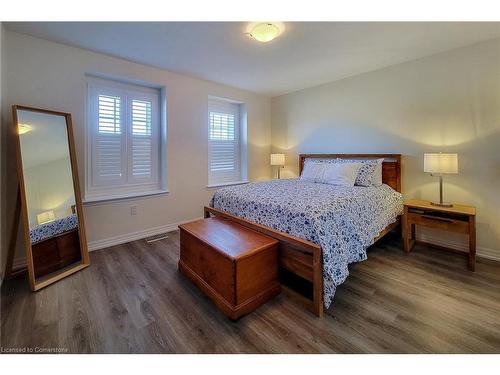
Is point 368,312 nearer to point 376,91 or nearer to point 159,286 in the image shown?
point 159,286

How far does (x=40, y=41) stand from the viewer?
2307mm

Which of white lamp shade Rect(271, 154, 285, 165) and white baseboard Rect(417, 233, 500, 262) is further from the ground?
white lamp shade Rect(271, 154, 285, 165)

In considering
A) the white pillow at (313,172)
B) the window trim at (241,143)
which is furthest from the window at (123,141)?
the white pillow at (313,172)

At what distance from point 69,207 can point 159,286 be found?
1314 millimetres

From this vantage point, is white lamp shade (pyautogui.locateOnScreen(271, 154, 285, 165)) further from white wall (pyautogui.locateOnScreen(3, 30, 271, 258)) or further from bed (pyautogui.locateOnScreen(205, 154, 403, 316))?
bed (pyautogui.locateOnScreen(205, 154, 403, 316))

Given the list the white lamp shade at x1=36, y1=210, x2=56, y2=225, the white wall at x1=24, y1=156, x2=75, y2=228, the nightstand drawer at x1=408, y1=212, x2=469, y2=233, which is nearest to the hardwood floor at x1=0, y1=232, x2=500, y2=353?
the nightstand drawer at x1=408, y1=212, x2=469, y2=233

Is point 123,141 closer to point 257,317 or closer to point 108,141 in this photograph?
point 108,141

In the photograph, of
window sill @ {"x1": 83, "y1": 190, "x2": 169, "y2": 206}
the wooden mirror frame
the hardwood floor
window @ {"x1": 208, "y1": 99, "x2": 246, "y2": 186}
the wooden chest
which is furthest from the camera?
window @ {"x1": 208, "y1": 99, "x2": 246, "y2": 186}

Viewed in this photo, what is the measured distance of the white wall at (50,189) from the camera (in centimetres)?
205

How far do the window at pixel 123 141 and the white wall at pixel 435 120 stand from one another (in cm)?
277

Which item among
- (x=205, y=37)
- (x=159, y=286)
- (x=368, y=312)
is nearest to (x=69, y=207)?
(x=159, y=286)

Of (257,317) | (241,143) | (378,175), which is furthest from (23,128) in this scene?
(378,175)

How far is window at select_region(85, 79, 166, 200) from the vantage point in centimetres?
282

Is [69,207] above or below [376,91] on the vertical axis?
below
